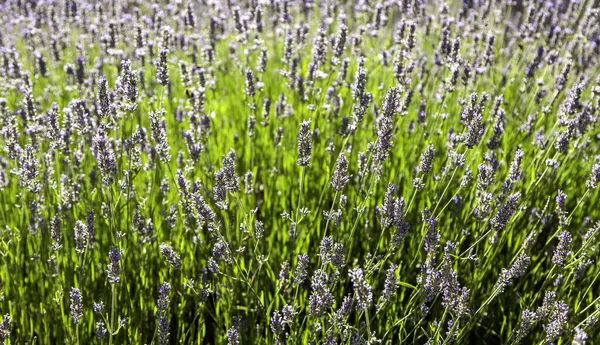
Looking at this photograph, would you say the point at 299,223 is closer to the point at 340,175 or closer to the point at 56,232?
the point at 340,175

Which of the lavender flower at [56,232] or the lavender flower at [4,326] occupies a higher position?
the lavender flower at [56,232]

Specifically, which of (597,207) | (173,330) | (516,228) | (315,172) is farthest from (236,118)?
(597,207)

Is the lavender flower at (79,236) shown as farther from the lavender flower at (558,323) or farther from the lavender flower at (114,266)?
the lavender flower at (558,323)

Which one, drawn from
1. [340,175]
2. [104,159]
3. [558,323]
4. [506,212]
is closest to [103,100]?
[104,159]

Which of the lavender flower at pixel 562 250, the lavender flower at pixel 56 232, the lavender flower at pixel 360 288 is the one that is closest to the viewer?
the lavender flower at pixel 360 288

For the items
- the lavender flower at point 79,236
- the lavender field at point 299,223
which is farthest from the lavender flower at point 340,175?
the lavender flower at point 79,236

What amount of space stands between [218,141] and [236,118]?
42cm

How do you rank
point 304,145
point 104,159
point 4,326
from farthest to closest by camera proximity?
point 304,145, point 104,159, point 4,326

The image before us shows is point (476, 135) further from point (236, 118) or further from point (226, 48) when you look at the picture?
point (226, 48)

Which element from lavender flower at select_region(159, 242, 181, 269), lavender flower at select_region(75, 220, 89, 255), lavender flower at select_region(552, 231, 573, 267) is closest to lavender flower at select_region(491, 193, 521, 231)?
lavender flower at select_region(552, 231, 573, 267)

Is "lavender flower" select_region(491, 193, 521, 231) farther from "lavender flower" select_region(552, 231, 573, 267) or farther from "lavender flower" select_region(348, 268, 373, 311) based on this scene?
Answer: "lavender flower" select_region(348, 268, 373, 311)

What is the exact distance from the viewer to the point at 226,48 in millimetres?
5750

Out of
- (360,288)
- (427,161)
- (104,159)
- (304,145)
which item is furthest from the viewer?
(427,161)

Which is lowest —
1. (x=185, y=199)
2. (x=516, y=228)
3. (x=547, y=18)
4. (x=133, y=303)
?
(x=133, y=303)
